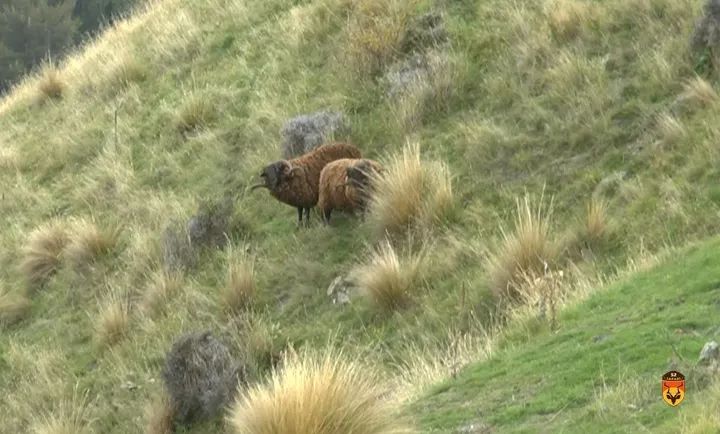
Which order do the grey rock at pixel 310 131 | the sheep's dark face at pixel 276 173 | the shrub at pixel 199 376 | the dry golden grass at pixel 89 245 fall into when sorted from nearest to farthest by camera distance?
1. the shrub at pixel 199 376
2. the sheep's dark face at pixel 276 173
3. the grey rock at pixel 310 131
4. the dry golden grass at pixel 89 245

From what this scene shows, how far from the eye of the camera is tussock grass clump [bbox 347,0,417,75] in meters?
12.8

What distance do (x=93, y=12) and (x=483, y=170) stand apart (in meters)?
37.5

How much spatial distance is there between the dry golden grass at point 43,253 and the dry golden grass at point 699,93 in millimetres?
6880

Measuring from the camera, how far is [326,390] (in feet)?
17.8

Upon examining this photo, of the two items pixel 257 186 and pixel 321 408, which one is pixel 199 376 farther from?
pixel 321 408

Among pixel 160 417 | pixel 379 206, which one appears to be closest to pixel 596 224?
pixel 379 206

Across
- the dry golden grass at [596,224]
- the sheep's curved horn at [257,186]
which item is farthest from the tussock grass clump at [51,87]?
the dry golden grass at [596,224]

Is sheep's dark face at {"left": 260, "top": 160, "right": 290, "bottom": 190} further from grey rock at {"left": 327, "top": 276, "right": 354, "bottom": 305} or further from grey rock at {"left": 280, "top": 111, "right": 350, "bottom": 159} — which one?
grey rock at {"left": 327, "top": 276, "right": 354, "bottom": 305}

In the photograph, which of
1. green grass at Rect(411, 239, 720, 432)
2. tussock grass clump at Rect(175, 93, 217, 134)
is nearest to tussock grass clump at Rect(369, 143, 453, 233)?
green grass at Rect(411, 239, 720, 432)

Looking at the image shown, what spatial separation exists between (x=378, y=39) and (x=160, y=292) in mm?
3809

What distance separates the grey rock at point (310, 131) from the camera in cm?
1193

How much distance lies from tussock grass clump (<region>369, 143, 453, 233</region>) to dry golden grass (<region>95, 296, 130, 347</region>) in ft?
8.27

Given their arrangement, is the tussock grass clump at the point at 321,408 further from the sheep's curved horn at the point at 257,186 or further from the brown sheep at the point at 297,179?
the sheep's curved horn at the point at 257,186

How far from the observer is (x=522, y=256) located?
336 inches
